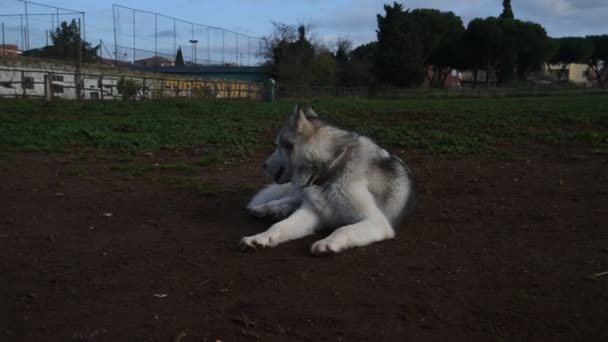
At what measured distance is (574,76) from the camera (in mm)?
93188

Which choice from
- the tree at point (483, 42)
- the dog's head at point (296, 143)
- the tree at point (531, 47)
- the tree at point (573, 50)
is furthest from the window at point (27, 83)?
the tree at point (573, 50)

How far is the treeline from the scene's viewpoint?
5588 centimetres

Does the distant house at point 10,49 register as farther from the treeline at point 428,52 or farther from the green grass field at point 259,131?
the treeline at point 428,52

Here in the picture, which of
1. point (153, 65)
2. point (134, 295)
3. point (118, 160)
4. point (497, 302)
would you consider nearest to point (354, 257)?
point (497, 302)

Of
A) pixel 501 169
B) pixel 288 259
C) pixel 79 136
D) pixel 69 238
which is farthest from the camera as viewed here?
pixel 79 136

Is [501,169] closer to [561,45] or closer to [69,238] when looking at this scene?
[69,238]

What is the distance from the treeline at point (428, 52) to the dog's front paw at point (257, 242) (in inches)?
1980

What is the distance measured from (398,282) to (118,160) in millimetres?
5753

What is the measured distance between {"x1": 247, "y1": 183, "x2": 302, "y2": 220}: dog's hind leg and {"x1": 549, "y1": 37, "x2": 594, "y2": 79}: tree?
252ft

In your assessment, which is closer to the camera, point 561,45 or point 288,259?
point 288,259

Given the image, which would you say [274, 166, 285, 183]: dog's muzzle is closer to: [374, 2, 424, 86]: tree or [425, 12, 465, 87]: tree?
[374, 2, 424, 86]: tree

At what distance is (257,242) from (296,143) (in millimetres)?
875

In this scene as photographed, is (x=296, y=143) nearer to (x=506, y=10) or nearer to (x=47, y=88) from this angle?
(x=47, y=88)

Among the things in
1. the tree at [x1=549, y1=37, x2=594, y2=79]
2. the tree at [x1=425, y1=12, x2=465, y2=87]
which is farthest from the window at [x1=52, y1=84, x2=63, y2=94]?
the tree at [x1=549, y1=37, x2=594, y2=79]
